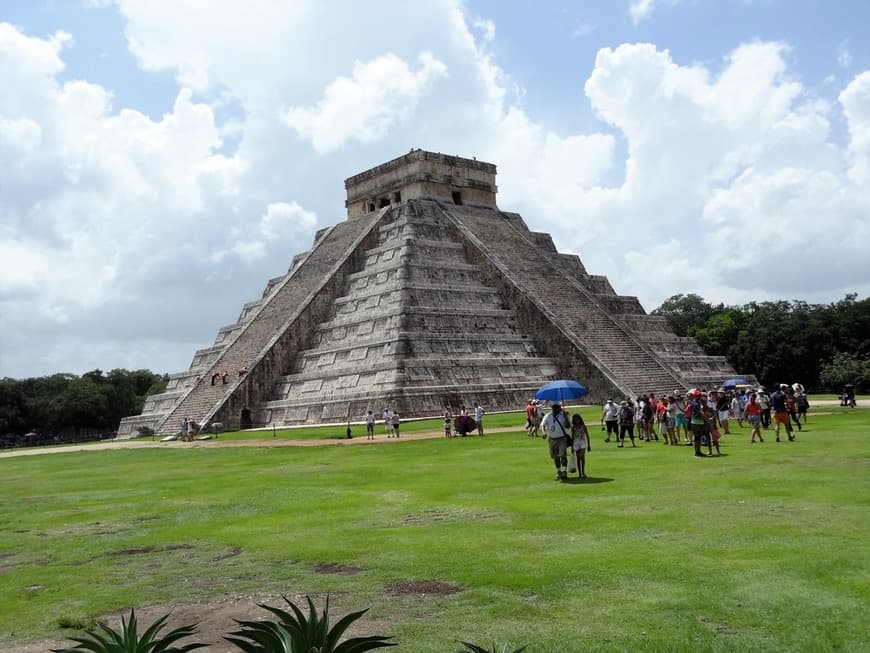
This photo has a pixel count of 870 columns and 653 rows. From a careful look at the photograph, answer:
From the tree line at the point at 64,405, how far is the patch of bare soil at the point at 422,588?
188 ft

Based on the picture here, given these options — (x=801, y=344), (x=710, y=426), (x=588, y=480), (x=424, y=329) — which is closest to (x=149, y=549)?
(x=588, y=480)

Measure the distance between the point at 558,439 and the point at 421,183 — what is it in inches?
1197

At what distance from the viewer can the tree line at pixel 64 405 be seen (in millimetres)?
59625

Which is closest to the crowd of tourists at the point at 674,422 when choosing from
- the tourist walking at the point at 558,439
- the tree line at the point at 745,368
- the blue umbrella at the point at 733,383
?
the tourist walking at the point at 558,439

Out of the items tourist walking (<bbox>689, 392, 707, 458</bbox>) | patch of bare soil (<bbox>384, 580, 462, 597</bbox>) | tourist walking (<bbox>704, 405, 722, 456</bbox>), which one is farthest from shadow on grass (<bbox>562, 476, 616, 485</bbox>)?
patch of bare soil (<bbox>384, 580, 462, 597</bbox>)

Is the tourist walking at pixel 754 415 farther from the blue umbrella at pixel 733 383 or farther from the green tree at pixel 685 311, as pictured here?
the green tree at pixel 685 311

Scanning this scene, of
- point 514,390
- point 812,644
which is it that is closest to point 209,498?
point 812,644

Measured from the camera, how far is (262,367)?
112ft

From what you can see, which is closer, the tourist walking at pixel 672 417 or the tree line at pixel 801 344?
the tourist walking at pixel 672 417

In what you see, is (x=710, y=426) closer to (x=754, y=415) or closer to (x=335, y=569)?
(x=754, y=415)

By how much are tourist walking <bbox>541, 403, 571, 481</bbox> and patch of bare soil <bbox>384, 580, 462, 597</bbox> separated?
6.10 meters

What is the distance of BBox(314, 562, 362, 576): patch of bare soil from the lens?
25.1ft

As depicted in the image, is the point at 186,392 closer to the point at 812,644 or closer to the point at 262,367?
the point at 262,367

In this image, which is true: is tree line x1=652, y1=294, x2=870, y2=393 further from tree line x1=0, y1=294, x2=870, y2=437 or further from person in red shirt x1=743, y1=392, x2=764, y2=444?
person in red shirt x1=743, y1=392, x2=764, y2=444
